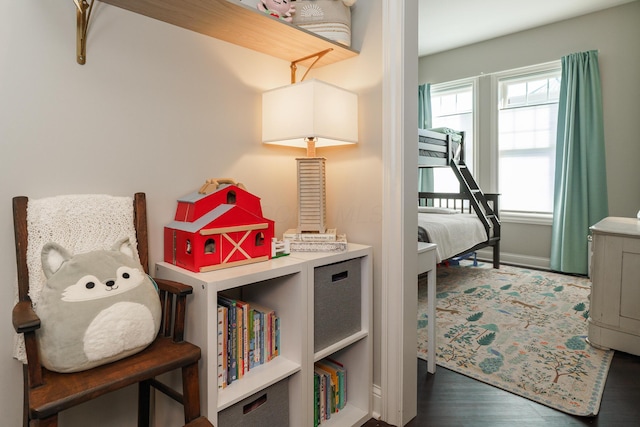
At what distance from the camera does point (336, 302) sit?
1523mm

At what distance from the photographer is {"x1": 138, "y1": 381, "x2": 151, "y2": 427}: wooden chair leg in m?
1.29

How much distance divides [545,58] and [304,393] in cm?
473

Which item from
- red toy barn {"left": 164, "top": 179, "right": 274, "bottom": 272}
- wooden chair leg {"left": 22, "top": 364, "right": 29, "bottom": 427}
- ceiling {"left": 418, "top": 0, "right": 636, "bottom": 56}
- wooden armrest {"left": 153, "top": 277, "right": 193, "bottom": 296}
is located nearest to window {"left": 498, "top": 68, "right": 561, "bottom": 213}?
ceiling {"left": 418, "top": 0, "right": 636, "bottom": 56}

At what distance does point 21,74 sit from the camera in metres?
1.08

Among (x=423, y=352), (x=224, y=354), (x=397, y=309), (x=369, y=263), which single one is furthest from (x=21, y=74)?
(x=423, y=352)

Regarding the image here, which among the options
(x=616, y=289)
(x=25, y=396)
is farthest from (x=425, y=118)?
(x=25, y=396)

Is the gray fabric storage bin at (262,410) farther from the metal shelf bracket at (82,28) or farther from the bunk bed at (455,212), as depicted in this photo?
the bunk bed at (455,212)

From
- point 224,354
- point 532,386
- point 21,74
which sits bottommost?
point 532,386

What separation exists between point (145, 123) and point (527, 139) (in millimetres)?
4648

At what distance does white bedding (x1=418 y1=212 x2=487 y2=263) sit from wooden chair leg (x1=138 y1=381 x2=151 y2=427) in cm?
259

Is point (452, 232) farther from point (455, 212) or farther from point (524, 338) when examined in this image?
point (524, 338)

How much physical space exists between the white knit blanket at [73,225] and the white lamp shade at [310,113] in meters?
0.64

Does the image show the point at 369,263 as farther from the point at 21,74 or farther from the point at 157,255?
the point at 21,74

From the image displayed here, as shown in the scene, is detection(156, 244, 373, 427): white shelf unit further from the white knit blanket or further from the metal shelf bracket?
the metal shelf bracket
